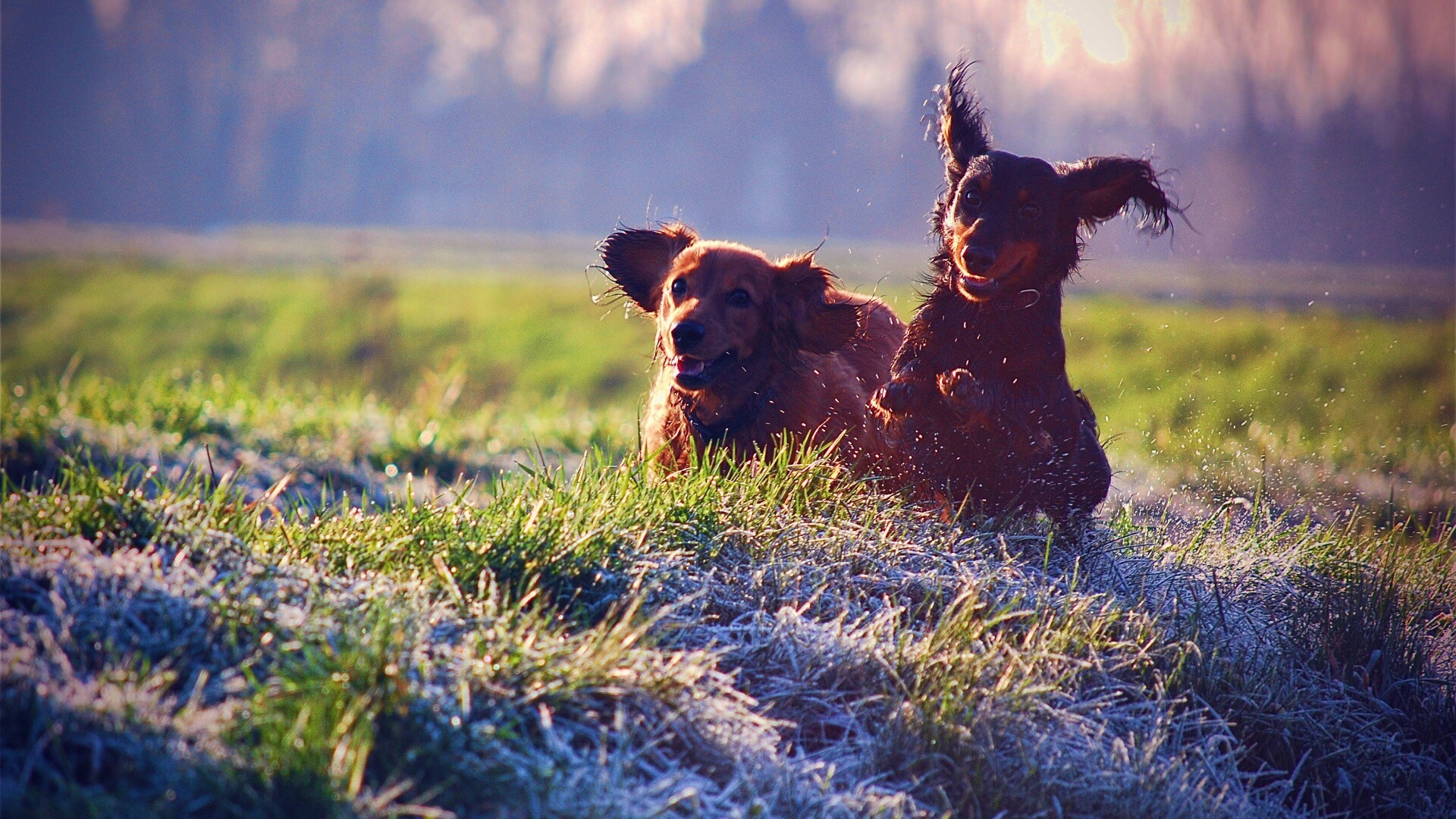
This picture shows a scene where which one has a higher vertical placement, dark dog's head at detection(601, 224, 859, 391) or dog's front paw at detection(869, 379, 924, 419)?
dark dog's head at detection(601, 224, 859, 391)

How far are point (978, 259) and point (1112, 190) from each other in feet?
2.03

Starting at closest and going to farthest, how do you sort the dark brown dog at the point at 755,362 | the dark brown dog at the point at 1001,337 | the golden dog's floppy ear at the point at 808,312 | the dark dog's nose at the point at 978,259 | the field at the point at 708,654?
the field at the point at 708,654 → the dark dog's nose at the point at 978,259 → the dark brown dog at the point at 1001,337 → the dark brown dog at the point at 755,362 → the golden dog's floppy ear at the point at 808,312

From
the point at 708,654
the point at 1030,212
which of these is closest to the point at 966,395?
the point at 1030,212

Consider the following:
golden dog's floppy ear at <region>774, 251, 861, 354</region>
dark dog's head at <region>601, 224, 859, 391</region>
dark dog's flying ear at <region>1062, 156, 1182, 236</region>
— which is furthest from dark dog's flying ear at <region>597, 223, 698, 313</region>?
dark dog's flying ear at <region>1062, 156, 1182, 236</region>

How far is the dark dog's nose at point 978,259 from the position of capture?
132 inches

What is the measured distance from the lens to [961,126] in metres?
3.83

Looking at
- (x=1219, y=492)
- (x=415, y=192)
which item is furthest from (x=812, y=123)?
(x=1219, y=492)

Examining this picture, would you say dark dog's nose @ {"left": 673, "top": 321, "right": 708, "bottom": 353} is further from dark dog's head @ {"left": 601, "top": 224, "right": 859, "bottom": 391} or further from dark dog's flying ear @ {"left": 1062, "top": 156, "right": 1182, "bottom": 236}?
dark dog's flying ear @ {"left": 1062, "top": 156, "right": 1182, "bottom": 236}

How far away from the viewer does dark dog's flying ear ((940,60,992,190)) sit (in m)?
3.83

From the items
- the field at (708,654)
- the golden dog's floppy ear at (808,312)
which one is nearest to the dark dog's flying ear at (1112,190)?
the golden dog's floppy ear at (808,312)

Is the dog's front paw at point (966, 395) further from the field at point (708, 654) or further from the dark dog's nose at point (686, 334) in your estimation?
the dark dog's nose at point (686, 334)

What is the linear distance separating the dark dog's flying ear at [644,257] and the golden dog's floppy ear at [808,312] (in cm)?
56

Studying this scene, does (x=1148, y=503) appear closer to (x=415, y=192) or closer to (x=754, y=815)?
(x=754, y=815)

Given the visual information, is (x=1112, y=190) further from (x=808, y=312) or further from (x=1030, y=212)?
(x=808, y=312)
